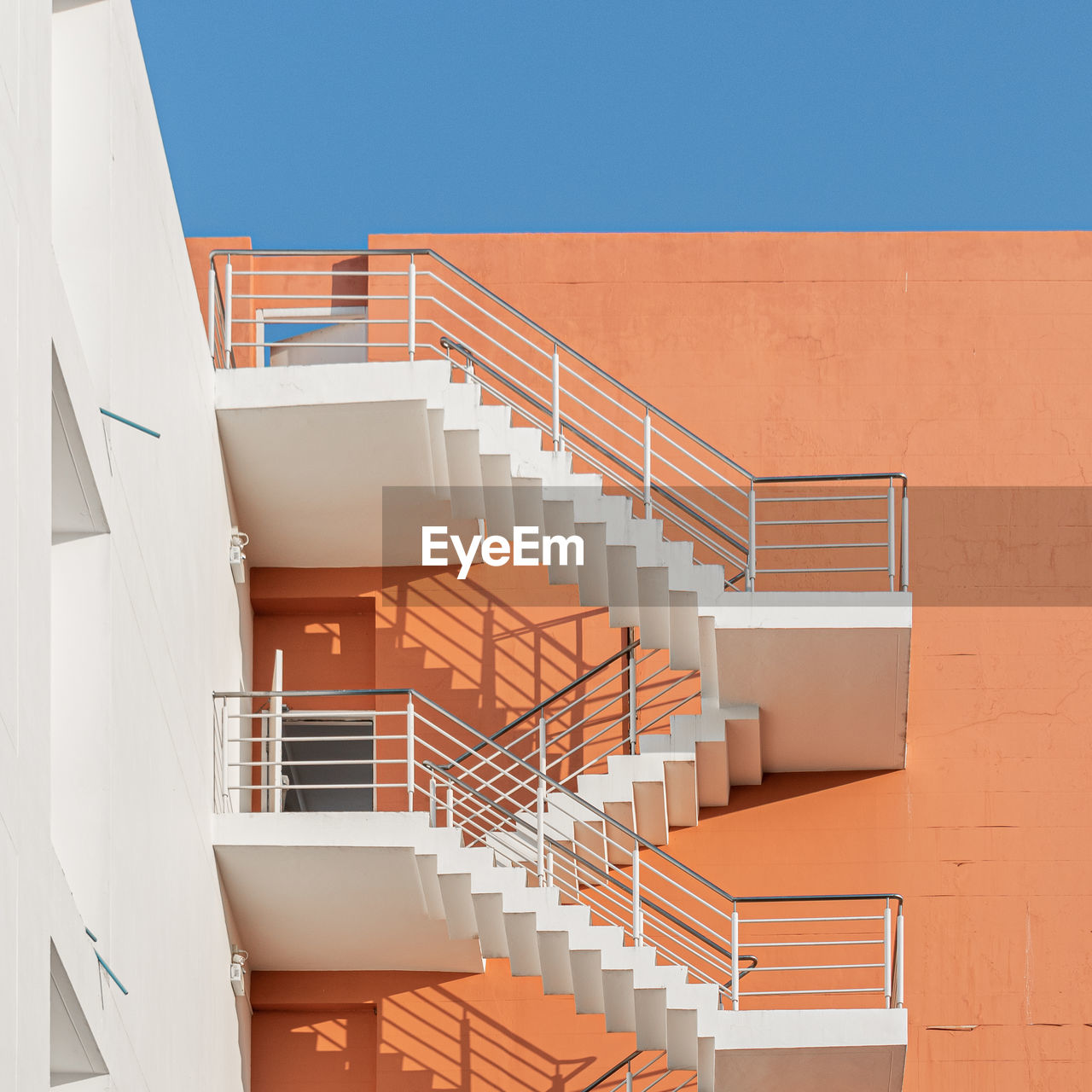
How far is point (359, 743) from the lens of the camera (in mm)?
15719

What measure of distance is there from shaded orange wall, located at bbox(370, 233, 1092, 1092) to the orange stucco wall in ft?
0.05

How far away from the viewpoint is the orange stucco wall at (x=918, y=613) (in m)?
14.9

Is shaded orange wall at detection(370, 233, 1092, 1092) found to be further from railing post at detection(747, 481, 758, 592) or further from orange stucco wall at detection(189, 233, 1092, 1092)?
railing post at detection(747, 481, 758, 592)

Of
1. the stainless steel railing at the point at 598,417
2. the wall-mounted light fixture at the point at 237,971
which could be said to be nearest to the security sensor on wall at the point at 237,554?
the stainless steel railing at the point at 598,417

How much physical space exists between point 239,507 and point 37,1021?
8240 mm

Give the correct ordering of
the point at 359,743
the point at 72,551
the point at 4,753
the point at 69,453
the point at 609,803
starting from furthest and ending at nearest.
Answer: the point at 359,743 → the point at 609,803 → the point at 72,551 → the point at 69,453 → the point at 4,753

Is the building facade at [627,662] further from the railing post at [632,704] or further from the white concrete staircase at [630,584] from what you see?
the railing post at [632,704]

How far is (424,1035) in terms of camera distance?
14930 mm

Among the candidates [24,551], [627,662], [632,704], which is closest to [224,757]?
[632,704]

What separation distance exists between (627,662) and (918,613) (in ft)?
7.95

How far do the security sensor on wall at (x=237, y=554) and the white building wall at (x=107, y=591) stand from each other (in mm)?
152

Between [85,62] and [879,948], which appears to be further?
[879,948]

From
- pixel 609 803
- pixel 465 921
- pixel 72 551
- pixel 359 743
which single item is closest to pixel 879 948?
pixel 609 803

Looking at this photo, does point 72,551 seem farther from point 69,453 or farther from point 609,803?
point 609,803
